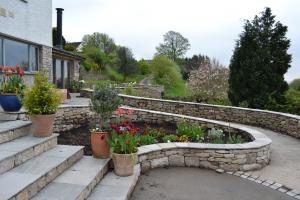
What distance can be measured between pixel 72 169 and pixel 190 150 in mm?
2542

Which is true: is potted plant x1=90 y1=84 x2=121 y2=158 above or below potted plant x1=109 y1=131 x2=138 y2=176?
above

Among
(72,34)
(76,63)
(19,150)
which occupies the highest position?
(72,34)

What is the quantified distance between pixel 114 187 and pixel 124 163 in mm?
450

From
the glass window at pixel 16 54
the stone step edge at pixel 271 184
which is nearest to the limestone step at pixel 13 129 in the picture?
the stone step edge at pixel 271 184

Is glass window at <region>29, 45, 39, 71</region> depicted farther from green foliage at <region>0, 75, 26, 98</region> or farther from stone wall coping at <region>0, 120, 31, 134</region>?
stone wall coping at <region>0, 120, 31, 134</region>

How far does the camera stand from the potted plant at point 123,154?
14.5 ft

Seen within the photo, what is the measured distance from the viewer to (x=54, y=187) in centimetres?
362

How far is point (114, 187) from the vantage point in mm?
4105

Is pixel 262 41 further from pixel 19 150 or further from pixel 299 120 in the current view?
pixel 19 150

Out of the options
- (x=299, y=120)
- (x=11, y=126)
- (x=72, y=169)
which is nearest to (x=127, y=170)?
(x=72, y=169)

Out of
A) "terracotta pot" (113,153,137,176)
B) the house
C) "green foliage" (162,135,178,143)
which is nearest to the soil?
"green foliage" (162,135,178,143)

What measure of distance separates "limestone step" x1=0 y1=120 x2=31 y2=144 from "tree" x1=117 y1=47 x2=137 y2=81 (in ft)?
99.0

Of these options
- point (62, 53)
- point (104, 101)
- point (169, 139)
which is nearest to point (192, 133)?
point (169, 139)

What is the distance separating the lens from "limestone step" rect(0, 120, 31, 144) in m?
4.39
